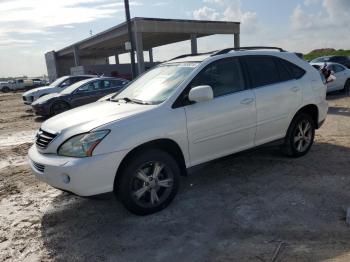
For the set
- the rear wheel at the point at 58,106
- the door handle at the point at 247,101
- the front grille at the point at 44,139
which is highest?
the door handle at the point at 247,101

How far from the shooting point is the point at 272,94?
5426mm

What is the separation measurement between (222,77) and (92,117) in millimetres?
1829

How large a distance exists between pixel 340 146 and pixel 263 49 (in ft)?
8.09

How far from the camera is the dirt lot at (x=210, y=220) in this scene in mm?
3547

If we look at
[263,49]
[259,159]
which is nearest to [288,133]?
[259,159]

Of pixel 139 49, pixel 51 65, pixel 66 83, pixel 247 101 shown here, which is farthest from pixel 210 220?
pixel 51 65

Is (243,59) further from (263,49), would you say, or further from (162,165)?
(162,165)

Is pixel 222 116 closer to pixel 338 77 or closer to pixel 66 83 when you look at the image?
pixel 338 77

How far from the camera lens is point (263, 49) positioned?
19.3ft

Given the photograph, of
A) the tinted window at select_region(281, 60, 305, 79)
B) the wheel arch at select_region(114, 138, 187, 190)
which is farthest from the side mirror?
the tinted window at select_region(281, 60, 305, 79)

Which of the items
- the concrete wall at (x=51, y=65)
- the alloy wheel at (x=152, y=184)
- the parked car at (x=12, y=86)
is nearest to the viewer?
the alloy wheel at (x=152, y=184)

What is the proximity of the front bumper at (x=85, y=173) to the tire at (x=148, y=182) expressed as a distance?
0.15 meters

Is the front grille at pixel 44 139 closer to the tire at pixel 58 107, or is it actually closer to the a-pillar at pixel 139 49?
the tire at pixel 58 107

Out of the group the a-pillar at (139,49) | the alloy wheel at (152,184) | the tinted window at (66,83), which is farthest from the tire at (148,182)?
the a-pillar at (139,49)
